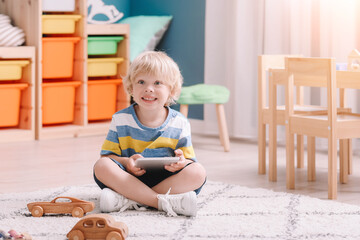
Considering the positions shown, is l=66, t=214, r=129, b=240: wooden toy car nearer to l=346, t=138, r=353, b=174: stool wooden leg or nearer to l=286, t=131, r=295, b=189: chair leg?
l=286, t=131, r=295, b=189: chair leg

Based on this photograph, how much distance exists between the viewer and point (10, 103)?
3.91 metres

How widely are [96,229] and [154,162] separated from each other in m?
0.38

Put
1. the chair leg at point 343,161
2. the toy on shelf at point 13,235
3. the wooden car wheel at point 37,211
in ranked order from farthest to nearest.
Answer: the chair leg at point 343,161 → the wooden car wheel at point 37,211 → the toy on shelf at point 13,235

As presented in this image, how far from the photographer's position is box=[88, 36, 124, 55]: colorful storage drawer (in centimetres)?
423

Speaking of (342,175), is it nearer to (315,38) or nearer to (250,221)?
(250,221)

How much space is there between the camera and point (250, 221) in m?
2.04

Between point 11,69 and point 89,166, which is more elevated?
point 11,69

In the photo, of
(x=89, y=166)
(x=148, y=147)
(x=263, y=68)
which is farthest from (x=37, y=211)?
(x=263, y=68)

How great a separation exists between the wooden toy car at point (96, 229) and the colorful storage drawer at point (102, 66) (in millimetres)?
2526

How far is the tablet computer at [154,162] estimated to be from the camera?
209 centimetres

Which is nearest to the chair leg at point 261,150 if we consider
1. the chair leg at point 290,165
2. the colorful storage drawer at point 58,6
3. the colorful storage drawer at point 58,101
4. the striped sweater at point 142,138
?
the chair leg at point 290,165

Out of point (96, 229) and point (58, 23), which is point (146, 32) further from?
point (96, 229)

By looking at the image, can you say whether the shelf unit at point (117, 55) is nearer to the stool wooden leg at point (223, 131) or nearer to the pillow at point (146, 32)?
the pillow at point (146, 32)

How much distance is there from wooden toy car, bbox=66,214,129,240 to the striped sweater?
1.50ft
